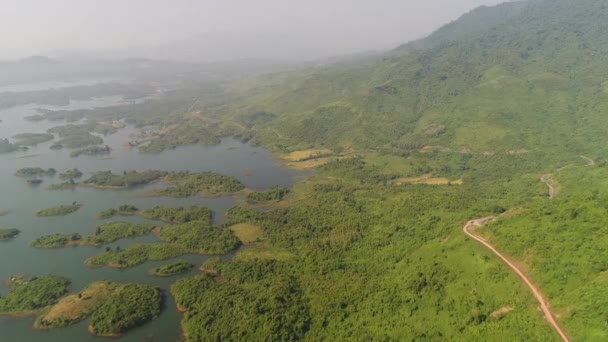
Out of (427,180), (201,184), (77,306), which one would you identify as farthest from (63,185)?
(427,180)

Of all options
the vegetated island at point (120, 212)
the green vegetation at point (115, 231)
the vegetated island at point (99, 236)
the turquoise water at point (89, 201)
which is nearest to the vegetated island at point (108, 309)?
the turquoise water at point (89, 201)

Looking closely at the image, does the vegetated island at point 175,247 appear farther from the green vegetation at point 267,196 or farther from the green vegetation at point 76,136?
the green vegetation at point 76,136

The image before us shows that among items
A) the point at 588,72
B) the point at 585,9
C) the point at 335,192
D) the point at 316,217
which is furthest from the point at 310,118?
the point at 585,9

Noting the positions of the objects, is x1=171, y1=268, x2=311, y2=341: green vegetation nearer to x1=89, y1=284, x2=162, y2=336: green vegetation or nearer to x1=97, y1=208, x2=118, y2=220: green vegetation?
x1=89, y1=284, x2=162, y2=336: green vegetation

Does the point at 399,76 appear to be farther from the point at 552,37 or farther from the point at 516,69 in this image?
the point at 552,37

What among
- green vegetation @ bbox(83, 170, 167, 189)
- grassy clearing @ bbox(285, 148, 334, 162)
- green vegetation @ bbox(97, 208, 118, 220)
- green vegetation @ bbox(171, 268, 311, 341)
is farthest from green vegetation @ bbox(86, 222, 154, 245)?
grassy clearing @ bbox(285, 148, 334, 162)

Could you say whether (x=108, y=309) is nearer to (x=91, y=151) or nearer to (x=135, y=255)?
(x=135, y=255)
